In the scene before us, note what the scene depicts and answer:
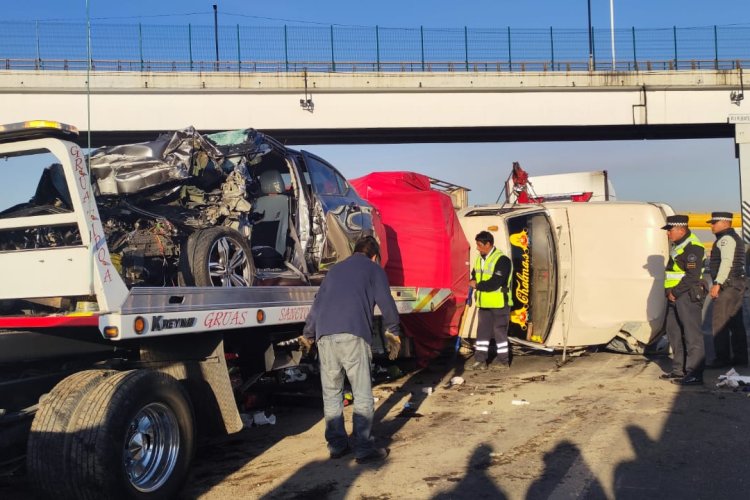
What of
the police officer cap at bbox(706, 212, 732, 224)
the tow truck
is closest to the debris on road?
the police officer cap at bbox(706, 212, 732, 224)

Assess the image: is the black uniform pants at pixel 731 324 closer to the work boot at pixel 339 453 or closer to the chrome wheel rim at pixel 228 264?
the work boot at pixel 339 453

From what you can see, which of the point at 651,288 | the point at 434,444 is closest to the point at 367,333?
the point at 434,444

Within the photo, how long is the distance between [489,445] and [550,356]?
5.38 meters

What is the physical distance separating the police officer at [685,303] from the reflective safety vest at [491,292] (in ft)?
7.24

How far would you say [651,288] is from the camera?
10414 millimetres

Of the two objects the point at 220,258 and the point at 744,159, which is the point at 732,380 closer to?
the point at 220,258

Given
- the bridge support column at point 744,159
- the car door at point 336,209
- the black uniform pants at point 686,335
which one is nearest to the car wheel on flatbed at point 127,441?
the car door at point 336,209

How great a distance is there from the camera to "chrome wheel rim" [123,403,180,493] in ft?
15.2

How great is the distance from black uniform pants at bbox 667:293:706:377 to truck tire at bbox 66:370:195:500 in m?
5.75

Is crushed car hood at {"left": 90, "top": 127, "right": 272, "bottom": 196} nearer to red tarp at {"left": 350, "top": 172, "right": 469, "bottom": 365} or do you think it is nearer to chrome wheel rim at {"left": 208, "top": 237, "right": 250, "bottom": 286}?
chrome wheel rim at {"left": 208, "top": 237, "right": 250, "bottom": 286}

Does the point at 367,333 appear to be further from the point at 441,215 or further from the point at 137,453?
the point at 441,215

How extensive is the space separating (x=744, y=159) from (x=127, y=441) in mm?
30734

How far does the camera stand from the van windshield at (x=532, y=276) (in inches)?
420

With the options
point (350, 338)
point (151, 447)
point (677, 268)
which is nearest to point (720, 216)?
point (677, 268)
